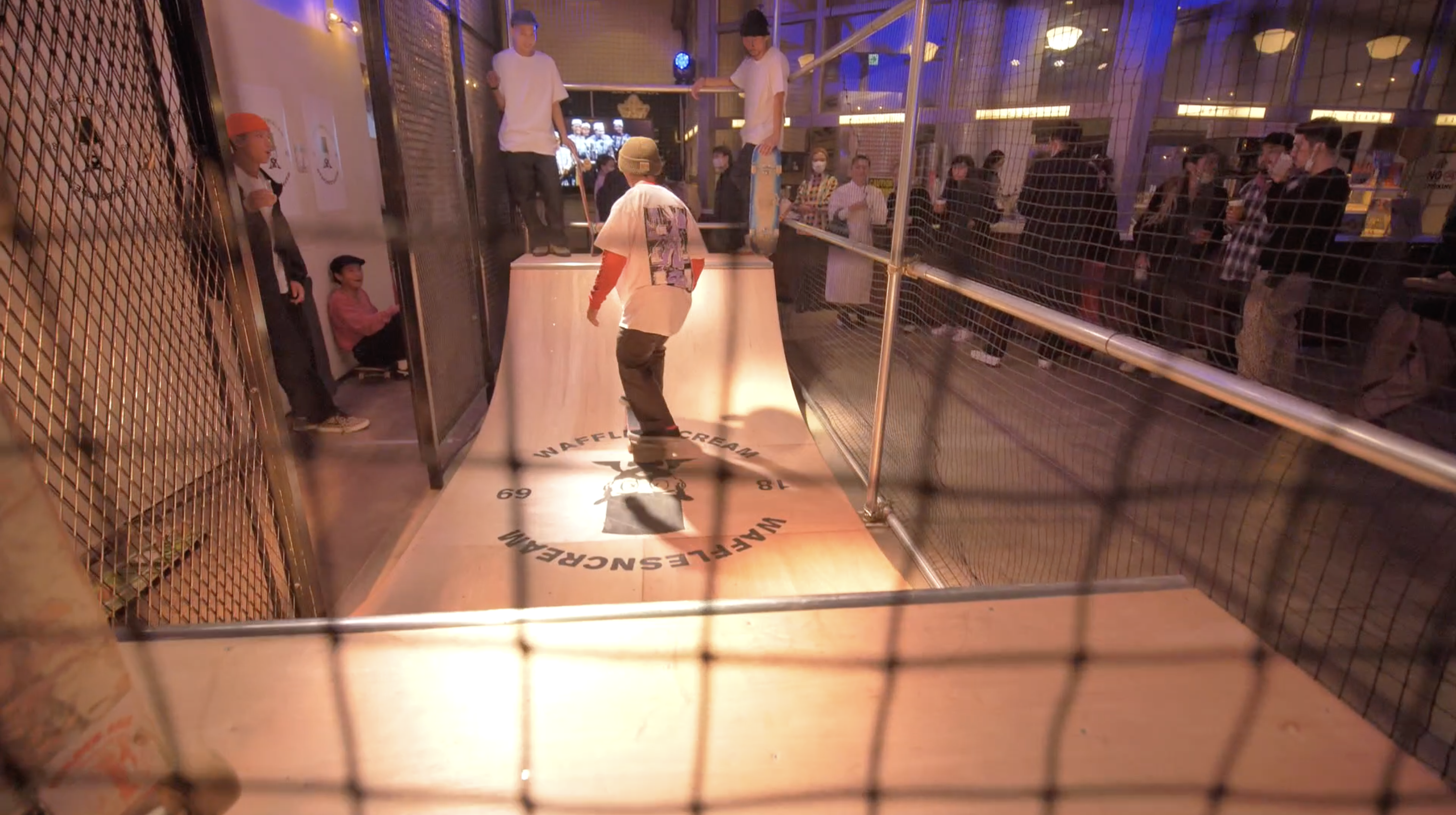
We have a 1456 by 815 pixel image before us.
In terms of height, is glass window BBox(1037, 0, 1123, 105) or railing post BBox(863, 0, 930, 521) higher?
glass window BBox(1037, 0, 1123, 105)

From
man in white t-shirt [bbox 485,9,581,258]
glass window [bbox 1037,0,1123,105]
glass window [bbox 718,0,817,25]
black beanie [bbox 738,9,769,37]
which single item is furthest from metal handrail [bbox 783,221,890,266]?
glass window [bbox 718,0,817,25]

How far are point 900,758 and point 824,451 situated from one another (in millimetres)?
2308

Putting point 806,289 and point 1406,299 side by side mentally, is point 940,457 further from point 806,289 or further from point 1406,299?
point 806,289

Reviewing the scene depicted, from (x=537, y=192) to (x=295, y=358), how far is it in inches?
62.4

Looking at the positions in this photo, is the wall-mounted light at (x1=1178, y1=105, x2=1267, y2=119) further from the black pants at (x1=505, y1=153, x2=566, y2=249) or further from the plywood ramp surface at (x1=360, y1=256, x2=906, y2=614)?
the black pants at (x1=505, y1=153, x2=566, y2=249)

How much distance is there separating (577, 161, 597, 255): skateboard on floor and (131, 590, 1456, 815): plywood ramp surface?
246cm

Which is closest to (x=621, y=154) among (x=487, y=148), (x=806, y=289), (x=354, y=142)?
(x=487, y=148)

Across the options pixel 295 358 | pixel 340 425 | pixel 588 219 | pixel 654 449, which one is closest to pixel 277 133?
pixel 295 358

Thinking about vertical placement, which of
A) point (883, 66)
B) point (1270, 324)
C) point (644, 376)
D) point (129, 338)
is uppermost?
point (883, 66)

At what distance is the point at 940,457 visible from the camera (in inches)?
110

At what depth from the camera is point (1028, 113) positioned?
2303 mm

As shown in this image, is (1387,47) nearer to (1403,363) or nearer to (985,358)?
(1403,363)

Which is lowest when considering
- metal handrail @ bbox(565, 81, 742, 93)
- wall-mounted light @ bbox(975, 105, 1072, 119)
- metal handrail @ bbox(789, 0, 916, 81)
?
wall-mounted light @ bbox(975, 105, 1072, 119)

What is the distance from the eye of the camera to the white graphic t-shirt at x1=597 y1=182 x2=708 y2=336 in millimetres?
2516
